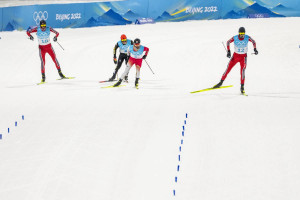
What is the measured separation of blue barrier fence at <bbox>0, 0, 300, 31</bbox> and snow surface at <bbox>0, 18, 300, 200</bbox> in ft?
16.9

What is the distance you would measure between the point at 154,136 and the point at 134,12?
14418 mm

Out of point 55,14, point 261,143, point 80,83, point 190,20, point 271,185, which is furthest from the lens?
point 55,14

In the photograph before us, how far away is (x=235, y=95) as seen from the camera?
9695 millimetres

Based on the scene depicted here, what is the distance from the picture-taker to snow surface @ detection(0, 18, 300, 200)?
5004mm

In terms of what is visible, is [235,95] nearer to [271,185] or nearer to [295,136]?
[295,136]

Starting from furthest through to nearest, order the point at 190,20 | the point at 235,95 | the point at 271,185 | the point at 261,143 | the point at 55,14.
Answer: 1. the point at 55,14
2. the point at 190,20
3. the point at 235,95
4. the point at 261,143
5. the point at 271,185

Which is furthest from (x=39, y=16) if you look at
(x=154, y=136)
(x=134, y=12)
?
(x=154, y=136)

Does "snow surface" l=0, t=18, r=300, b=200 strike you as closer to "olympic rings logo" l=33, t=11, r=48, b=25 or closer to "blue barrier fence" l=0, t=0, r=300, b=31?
"blue barrier fence" l=0, t=0, r=300, b=31

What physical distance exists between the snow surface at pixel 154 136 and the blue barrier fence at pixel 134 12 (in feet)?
16.9

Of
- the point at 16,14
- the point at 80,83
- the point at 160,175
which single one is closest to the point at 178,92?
the point at 80,83

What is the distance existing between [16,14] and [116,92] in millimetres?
13517

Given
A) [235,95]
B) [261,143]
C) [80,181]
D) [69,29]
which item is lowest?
[80,181]

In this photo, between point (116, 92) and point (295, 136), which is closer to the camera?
point (295, 136)

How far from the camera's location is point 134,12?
20.2 meters
